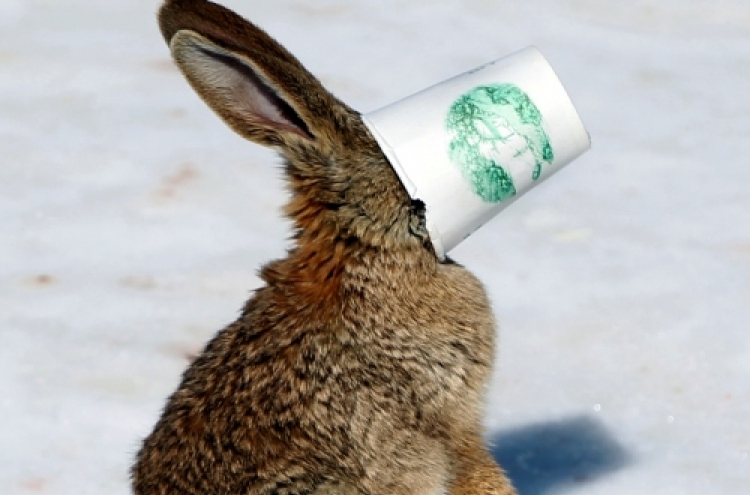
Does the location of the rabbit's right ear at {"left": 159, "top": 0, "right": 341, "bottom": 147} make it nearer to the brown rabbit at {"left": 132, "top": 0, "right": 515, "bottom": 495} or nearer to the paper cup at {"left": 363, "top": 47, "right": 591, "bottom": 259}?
the brown rabbit at {"left": 132, "top": 0, "right": 515, "bottom": 495}

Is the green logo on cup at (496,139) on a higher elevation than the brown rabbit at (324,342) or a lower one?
higher

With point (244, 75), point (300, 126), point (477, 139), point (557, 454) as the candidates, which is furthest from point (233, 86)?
point (557, 454)

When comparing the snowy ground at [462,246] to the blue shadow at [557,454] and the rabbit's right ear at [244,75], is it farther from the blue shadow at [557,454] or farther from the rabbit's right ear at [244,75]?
the rabbit's right ear at [244,75]

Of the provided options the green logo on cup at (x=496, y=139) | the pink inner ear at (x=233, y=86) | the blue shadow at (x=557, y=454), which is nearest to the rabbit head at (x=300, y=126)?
the pink inner ear at (x=233, y=86)

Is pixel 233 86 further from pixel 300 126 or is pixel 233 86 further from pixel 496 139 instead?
pixel 496 139

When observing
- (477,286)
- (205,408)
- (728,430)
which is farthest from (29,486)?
(728,430)

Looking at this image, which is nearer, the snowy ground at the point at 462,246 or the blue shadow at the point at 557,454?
the blue shadow at the point at 557,454

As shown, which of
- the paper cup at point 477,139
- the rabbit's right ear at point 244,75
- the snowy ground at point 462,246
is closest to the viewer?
the rabbit's right ear at point 244,75

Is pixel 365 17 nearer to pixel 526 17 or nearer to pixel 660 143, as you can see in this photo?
pixel 526 17
